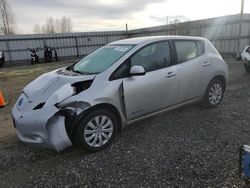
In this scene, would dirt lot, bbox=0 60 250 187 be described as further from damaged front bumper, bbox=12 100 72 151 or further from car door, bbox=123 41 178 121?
car door, bbox=123 41 178 121

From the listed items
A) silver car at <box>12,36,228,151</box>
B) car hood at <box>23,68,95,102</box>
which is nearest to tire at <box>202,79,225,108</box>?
silver car at <box>12,36,228,151</box>

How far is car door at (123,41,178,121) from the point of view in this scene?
371 centimetres

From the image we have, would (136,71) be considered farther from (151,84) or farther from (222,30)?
(222,30)

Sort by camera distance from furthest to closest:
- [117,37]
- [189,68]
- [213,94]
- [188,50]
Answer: [117,37], [213,94], [188,50], [189,68]

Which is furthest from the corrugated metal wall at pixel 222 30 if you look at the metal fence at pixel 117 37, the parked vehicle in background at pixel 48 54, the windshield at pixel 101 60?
the windshield at pixel 101 60

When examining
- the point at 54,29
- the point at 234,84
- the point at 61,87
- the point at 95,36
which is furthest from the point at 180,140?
the point at 54,29

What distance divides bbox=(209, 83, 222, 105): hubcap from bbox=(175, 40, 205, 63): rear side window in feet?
2.67

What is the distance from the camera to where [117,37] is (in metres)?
24.6

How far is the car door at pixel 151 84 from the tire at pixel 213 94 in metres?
1.00

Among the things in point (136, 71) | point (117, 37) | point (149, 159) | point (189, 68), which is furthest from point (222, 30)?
point (149, 159)

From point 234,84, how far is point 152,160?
18.2ft

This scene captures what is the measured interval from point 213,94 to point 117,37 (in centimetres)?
2059

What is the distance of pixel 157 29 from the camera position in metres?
21.1

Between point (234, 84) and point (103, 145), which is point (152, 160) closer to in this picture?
point (103, 145)
